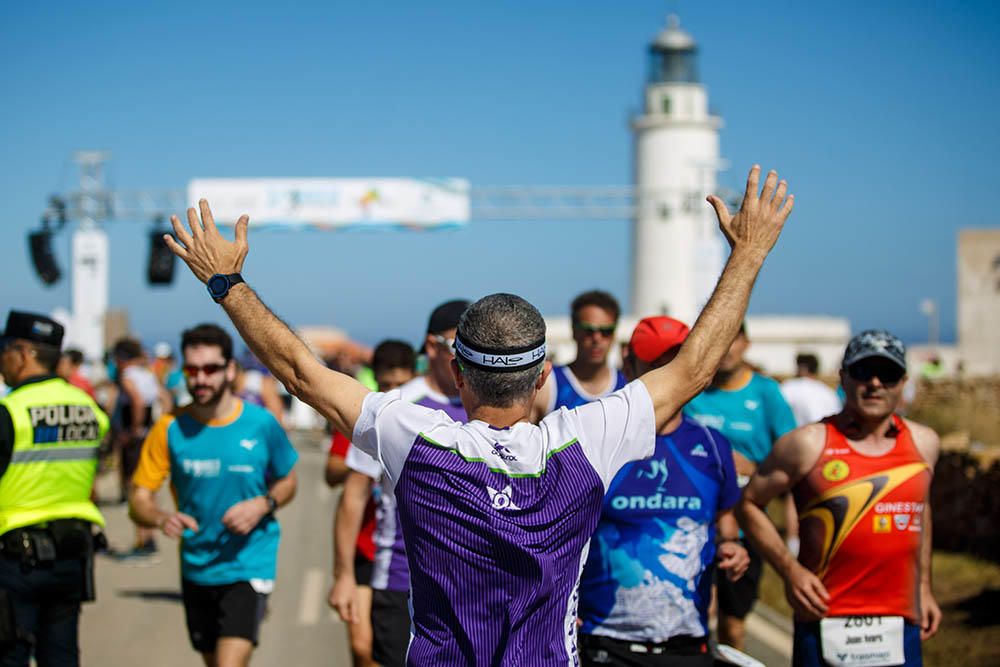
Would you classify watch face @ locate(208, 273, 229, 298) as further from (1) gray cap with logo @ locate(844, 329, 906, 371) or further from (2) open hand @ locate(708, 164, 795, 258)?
(1) gray cap with logo @ locate(844, 329, 906, 371)

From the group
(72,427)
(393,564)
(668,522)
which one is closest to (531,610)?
(668,522)

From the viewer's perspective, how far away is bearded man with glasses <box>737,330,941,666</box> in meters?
4.59

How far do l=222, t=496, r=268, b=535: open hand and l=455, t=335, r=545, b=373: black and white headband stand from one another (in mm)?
2866

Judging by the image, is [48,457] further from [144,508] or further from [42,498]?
[144,508]

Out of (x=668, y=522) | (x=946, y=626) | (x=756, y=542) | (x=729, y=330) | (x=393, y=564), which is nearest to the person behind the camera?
(x=729, y=330)

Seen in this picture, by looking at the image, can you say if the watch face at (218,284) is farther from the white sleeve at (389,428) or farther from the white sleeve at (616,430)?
the white sleeve at (616,430)

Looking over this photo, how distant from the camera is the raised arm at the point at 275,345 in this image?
3.12m

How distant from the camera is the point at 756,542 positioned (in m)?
4.89

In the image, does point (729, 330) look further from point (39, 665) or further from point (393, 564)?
point (39, 665)

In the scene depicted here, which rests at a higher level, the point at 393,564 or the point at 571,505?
the point at 571,505

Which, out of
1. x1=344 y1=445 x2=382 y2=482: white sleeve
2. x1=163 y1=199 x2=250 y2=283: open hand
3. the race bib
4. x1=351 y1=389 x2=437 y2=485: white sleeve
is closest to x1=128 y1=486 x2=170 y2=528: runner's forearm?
x1=344 y1=445 x2=382 y2=482: white sleeve

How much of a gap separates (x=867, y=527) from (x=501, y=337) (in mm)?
2314

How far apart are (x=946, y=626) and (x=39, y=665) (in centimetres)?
610

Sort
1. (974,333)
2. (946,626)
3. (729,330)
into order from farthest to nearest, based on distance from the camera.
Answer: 1. (974,333)
2. (946,626)
3. (729,330)
